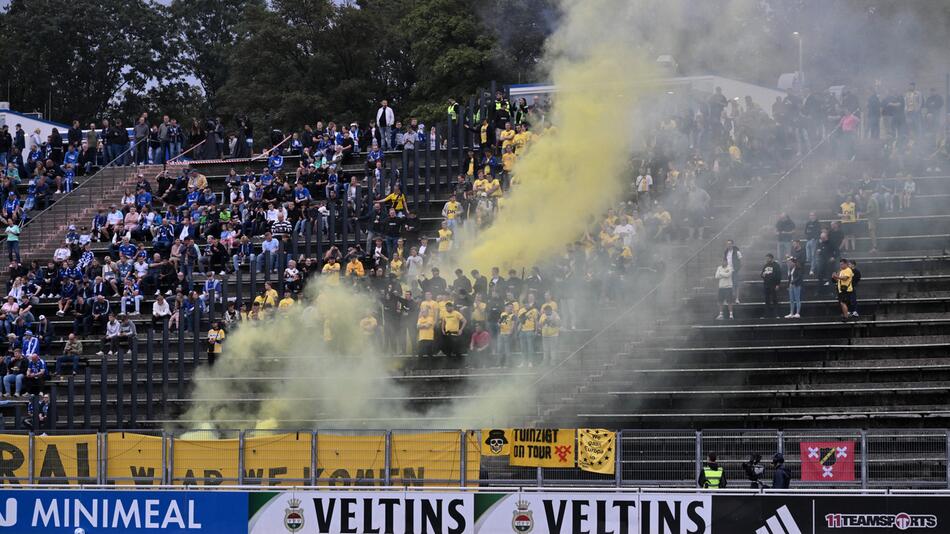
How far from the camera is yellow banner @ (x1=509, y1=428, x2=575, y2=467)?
24406 mm

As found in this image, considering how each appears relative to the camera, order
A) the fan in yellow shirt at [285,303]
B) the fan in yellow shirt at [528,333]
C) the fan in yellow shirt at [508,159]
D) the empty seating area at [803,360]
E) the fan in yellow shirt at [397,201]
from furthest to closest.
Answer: the fan in yellow shirt at [397,201]
the fan in yellow shirt at [508,159]
the fan in yellow shirt at [285,303]
the fan in yellow shirt at [528,333]
the empty seating area at [803,360]

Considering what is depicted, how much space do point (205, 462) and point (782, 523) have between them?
9.05m

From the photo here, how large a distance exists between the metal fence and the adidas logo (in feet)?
3.13

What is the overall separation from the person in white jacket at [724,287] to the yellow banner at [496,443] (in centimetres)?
794

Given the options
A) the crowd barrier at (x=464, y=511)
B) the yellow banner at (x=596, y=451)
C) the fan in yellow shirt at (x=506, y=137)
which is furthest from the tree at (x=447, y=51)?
the crowd barrier at (x=464, y=511)

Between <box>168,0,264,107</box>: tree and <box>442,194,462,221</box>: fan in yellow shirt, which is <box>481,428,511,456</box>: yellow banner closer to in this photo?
<box>442,194,462,221</box>: fan in yellow shirt

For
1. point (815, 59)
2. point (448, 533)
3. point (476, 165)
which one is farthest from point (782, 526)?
point (815, 59)

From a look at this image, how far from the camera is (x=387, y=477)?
80.2ft

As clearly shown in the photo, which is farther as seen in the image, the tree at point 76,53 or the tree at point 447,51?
the tree at point 76,53

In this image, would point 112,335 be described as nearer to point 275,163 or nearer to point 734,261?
point 275,163

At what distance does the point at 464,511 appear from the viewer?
23.3 meters

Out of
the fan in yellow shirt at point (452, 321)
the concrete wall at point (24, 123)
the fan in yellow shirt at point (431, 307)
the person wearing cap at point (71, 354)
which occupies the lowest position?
the person wearing cap at point (71, 354)

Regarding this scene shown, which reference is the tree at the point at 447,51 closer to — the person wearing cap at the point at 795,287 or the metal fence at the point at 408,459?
the person wearing cap at the point at 795,287

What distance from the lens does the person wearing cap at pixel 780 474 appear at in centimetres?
2277
